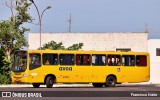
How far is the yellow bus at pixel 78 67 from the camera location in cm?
3850

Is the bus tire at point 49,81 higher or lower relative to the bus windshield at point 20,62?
lower

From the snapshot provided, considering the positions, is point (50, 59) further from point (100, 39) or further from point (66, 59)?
point (100, 39)

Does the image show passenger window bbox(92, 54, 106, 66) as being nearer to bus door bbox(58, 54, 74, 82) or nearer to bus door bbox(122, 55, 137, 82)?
bus door bbox(122, 55, 137, 82)

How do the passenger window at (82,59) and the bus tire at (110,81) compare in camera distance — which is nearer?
the passenger window at (82,59)

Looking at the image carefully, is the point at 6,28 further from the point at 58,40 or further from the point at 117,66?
the point at 117,66

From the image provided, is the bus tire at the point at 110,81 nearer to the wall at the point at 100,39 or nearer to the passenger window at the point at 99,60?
the passenger window at the point at 99,60

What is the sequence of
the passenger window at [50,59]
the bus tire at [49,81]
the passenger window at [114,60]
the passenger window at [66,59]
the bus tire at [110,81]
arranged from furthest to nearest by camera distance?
the passenger window at [114,60]
the bus tire at [110,81]
the passenger window at [66,59]
the passenger window at [50,59]
the bus tire at [49,81]

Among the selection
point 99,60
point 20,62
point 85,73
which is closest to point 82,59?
point 85,73

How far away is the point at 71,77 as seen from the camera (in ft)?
132

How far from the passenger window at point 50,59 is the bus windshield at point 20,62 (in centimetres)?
140

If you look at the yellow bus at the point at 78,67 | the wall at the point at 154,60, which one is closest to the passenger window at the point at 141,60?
the yellow bus at the point at 78,67

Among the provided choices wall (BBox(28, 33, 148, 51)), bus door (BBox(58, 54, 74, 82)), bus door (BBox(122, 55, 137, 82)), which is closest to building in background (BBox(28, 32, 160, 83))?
wall (BBox(28, 33, 148, 51))

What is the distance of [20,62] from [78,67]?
4254 mm

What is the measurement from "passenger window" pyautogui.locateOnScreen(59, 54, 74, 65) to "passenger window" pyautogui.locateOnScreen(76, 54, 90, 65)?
464 mm
